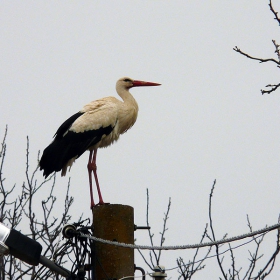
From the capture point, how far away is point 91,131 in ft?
27.0

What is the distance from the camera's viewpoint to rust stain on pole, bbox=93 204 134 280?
166 inches

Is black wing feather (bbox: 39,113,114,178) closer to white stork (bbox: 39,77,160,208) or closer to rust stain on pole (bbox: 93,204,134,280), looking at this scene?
white stork (bbox: 39,77,160,208)

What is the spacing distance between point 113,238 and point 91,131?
4.10m

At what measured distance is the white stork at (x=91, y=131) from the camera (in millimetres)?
7691

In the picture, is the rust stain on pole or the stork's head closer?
the rust stain on pole

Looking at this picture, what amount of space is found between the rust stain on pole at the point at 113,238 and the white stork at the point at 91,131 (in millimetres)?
3203

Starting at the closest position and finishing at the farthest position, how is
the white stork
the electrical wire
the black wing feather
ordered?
1. the electrical wire
2. the black wing feather
3. the white stork

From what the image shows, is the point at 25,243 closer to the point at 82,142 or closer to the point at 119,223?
the point at 119,223

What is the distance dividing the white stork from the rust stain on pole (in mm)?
3203

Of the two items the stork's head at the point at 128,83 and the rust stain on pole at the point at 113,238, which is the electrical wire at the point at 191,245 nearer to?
the rust stain on pole at the point at 113,238

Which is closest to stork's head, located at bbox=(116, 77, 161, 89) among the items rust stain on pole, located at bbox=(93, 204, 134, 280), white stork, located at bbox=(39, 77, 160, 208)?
white stork, located at bbox=(39, 77, 160, 208)

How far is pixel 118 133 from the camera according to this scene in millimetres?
8648

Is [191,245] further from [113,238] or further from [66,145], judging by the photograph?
[66,145]

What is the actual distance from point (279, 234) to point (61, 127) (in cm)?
384
